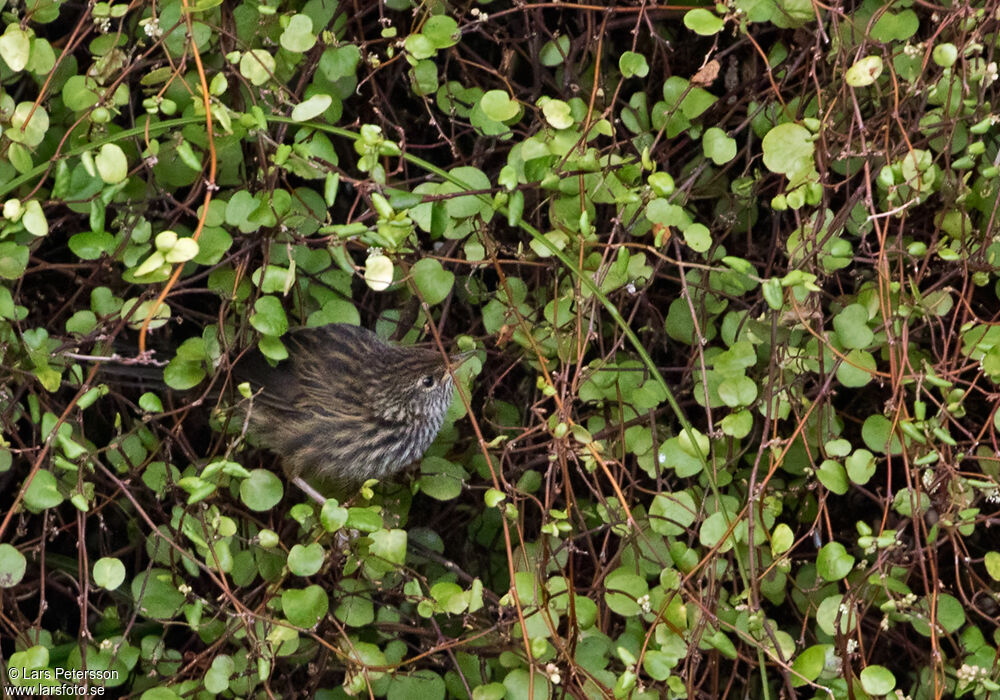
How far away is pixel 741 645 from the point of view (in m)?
1.85

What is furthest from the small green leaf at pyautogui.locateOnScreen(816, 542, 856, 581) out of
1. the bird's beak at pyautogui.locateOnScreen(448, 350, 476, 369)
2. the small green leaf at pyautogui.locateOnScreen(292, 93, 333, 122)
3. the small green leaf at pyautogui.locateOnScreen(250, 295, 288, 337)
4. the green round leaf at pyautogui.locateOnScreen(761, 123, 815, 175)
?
the small green leaf at pyautogui.locateOnScreen(292, 93, 333, 122)

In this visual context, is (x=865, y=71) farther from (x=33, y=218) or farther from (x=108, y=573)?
(x=108, y=573)

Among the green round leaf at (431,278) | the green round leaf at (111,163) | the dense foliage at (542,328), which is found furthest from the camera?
the green round leaf at (431,278)

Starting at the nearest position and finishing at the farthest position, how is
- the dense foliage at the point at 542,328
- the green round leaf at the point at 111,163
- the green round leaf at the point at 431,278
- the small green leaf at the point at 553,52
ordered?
the green round leaf at the point at 111,163, the dense foliage at the point at 542,328, the green round leaf at the point at 431,278, the small green leaf at the point at 553,52

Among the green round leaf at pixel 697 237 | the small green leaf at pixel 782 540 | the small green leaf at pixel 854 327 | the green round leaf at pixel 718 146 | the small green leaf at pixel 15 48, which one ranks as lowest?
the small green leaf at pixel 782 540

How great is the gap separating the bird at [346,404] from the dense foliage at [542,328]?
0.24 ft

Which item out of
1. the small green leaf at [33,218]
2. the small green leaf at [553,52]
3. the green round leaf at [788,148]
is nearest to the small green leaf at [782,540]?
the green round leaf at [788,148]

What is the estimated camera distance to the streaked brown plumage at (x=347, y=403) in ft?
6.68

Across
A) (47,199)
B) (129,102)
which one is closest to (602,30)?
(129,102)

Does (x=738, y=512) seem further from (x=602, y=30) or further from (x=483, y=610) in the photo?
(x=602, y=30)

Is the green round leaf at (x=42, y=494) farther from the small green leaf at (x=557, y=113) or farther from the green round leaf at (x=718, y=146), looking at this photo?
the green round leaf at (x=718, y=146)

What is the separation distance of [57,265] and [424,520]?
0.91 meters

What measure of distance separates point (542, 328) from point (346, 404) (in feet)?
1.61

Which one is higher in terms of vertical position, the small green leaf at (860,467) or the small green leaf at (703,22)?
the small green leaf at (703,22)
